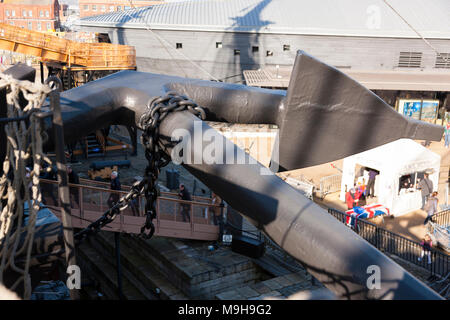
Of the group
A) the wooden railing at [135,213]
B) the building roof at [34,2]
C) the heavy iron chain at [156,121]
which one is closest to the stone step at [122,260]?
the wooden railing at [135,213]

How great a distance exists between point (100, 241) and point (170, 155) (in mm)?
10879

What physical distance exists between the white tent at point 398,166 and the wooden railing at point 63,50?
13.0 metres

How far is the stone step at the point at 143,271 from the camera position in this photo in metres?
10.7

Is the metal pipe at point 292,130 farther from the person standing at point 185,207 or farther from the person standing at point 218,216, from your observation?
the person standing at point 218,216

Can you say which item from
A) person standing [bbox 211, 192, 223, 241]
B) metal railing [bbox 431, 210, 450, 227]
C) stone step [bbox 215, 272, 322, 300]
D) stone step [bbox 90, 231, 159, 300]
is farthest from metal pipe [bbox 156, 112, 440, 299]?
metal railing [bbox 431, 210, 450, 227]

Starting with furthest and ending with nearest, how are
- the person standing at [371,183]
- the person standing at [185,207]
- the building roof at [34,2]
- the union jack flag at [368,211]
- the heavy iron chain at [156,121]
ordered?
1. the building roof at [34,2]
2. the person standing at [371,183]
3. the union jack flag at [368,211]
4. the person standing at [185,207]
5. the heavy iron chain at [156,121]

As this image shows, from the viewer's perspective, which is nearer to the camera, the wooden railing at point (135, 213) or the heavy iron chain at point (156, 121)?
the heavy iron chain at point (156, 121)

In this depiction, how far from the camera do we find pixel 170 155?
407cm

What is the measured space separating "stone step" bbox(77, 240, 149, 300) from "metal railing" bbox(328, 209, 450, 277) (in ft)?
20.8

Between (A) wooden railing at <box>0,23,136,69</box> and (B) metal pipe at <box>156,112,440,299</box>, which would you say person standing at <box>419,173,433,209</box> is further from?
(A) wooden railing at <box>0,23,136,69</box>

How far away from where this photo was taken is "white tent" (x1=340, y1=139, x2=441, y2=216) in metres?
14.9

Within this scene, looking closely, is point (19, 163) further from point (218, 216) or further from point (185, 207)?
point (218, 216)

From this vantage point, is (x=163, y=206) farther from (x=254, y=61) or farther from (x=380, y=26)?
(x=380, y=26)
